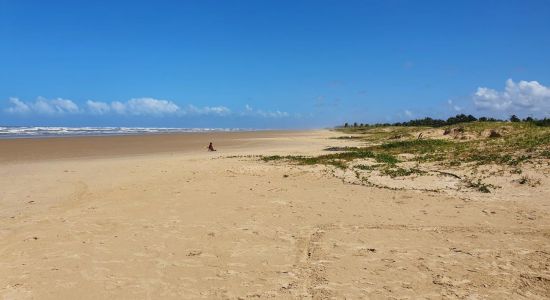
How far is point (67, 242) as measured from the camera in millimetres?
7438

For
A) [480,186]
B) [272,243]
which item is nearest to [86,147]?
[480,186]

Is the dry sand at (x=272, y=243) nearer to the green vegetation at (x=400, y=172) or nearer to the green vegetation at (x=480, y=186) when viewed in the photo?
the green vegetation at (x=480, y=186)

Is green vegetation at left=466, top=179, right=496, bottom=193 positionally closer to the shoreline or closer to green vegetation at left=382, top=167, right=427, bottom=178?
green vegetation at left=382, top=167, right=427, bottom=178

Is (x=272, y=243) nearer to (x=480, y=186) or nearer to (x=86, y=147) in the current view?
(x=480, y=186)

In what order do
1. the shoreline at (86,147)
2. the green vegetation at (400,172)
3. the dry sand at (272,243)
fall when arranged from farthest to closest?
the shoreline at (86,147) → the green vegetation at (400,172) → the dry sand at (272,243)

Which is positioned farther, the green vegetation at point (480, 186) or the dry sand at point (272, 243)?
the green vegetation at point (480, 186)

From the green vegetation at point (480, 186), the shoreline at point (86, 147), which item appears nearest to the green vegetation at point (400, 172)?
the green vegetation at point (480, 186)

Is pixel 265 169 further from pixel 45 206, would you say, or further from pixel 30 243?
pixel 30 243

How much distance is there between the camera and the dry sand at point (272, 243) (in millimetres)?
5516

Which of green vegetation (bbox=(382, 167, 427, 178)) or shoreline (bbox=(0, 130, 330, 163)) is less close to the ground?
shoreline (bbox=(0, 130, 330, 163))

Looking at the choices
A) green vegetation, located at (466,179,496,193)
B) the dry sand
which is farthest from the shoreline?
green vegetation, located at (466,179,496,193)

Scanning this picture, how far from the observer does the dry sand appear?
18.1 ft

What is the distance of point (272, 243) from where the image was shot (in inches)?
287

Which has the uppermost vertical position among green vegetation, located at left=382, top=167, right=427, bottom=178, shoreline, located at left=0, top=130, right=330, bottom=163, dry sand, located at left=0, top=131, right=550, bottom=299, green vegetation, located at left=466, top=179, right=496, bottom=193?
shoreline, located at left=0, top=130, right=330, bottom=163
